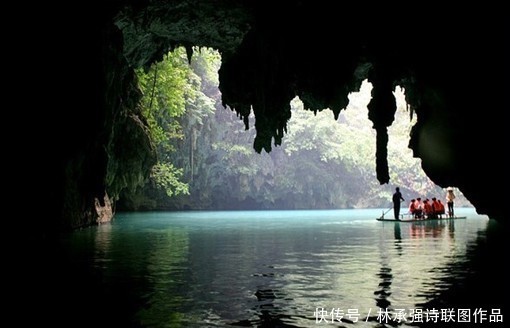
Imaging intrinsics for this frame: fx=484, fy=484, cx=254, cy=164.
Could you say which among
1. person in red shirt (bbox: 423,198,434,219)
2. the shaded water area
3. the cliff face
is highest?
the cliff face

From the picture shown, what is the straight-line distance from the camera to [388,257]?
37.6 ft

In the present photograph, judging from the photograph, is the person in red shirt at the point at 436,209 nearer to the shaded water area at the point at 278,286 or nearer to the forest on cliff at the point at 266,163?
the shaded water area at the point at 278,286

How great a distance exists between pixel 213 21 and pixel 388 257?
1069 cm

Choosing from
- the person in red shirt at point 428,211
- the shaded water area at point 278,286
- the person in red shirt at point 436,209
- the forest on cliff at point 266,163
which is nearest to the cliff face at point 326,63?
the shaded water area at point 278,286

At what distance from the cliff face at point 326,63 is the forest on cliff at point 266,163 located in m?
25.1

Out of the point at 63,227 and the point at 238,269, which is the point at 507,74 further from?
the point at 63,227

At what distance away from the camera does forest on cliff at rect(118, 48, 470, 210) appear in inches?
1993

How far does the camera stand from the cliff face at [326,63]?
13672 millimetres

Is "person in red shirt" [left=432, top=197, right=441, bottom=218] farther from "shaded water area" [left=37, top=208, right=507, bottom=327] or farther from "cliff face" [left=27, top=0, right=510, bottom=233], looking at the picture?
"shaded water area" [left=37, top=208, right=507, bottom=327]

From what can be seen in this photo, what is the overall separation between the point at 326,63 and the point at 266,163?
52633 millimetres

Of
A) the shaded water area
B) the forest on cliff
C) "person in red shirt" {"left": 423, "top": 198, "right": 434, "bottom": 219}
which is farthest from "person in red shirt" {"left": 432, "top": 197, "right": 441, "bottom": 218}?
the forest on cliff

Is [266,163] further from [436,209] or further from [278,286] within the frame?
[278,286]

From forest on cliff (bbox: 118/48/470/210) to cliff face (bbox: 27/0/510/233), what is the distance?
25110 mm

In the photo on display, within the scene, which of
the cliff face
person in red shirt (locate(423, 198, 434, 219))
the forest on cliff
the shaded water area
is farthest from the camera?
the forest on cliff
